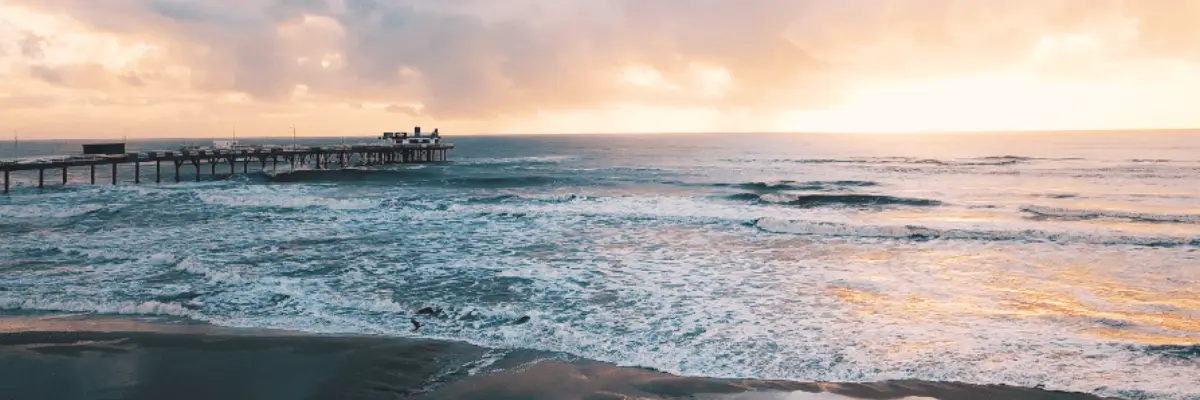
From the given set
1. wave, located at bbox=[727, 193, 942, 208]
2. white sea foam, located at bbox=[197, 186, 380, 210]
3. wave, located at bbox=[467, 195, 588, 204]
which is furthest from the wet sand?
wave, located at bbox=[727, 193, 942, 208]

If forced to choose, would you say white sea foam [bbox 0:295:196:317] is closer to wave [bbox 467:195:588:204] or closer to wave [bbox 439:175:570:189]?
wave [bbox 467:195:588:204]

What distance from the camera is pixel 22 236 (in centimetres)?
2398

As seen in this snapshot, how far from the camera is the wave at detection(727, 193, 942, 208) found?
123 ft

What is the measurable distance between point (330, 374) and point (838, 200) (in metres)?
34.6

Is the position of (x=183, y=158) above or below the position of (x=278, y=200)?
above

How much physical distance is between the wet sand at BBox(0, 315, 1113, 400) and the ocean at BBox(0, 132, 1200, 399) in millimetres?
570

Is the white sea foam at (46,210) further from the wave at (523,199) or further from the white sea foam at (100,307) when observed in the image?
the white sea foam at (100,307)

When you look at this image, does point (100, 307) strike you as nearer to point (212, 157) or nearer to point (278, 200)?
point (278, 200)

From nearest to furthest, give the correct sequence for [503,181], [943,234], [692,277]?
1. [692,277]
2. [943,234]
3. [503,181]

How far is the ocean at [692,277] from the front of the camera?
11438 mm

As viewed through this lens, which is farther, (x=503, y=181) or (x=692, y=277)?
(x=503, y=181)

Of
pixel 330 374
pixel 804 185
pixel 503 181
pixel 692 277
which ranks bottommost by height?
pixel 330 374

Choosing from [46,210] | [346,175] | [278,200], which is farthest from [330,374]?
[346,175]

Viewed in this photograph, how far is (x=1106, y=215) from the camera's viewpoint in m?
30.7
